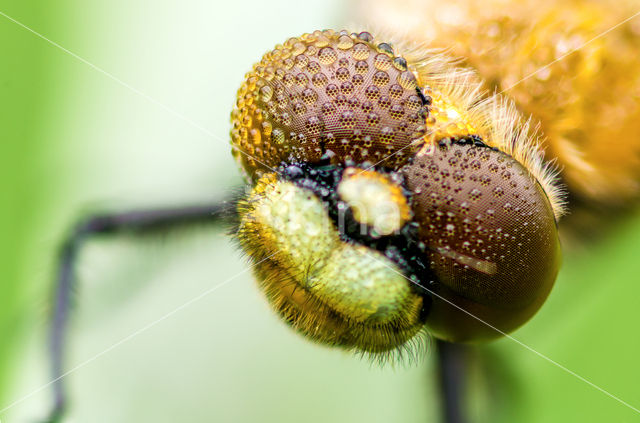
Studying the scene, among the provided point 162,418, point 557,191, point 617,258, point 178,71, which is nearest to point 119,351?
point 162,418

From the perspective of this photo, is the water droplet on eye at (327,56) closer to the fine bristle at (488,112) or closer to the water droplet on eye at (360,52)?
the water droplet on eye at (360,52)

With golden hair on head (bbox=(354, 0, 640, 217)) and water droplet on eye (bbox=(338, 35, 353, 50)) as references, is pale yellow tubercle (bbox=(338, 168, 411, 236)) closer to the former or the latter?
water droplet on eye (bbox=(338, 35, 353, 50))

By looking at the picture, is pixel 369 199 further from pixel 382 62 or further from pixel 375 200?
pixel 382 62

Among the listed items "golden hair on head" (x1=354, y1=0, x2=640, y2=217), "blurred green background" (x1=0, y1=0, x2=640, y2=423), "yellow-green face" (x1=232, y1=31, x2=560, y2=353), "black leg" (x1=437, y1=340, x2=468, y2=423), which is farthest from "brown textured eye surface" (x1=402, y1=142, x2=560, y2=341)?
"black leg" (x1=437, y1=340, x2=468, y2=423)

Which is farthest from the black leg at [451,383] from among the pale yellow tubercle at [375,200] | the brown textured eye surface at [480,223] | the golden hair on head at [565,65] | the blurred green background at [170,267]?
the pale yellow tubercle at [375,200]

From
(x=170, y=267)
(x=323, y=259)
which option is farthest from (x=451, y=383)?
(x=323, y=259)
